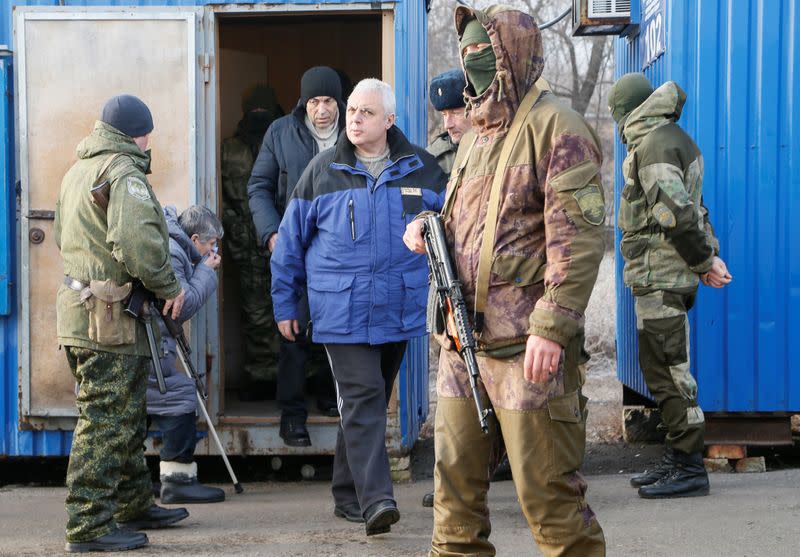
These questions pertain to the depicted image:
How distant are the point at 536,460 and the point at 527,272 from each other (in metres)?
0.59

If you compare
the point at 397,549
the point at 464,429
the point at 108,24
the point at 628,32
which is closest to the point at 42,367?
the point at 108,24

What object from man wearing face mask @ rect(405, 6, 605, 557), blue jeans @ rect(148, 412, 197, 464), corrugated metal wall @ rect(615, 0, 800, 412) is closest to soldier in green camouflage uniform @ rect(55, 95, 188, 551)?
blue jeans @ rect(148, 412, 197, 464)

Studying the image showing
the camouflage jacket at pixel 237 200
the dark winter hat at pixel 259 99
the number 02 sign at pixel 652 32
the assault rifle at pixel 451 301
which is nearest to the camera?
the assault rifle at pixel 451 301

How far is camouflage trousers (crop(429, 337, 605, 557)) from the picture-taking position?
11.2ft

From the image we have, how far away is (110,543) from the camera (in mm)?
4723

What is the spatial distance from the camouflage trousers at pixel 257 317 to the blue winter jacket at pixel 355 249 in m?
2.24

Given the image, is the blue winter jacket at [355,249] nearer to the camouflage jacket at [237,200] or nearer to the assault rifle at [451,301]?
the assault rifle at [451,301]

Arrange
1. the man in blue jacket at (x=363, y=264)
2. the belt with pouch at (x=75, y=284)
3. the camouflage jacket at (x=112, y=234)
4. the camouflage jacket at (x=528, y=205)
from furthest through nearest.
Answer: the man in blue jacket at (x=363, y=264) < the belt with pouch at (x=75, y=284) < the camouflage jacket at (x=112, y=234) < the camouflage jacket at (x=528, y=205)

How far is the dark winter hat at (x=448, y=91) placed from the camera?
5.80 metres

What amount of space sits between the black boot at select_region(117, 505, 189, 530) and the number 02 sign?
376 centimetres

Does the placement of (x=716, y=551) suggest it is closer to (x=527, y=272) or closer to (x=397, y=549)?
(x=397, y=549)

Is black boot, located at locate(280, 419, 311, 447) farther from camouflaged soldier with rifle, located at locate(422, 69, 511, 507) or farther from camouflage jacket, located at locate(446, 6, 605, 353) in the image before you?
camouflage jacket, located at locate(446, 6, 605, 353)

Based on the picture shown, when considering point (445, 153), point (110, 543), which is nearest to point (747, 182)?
point (445, 153)

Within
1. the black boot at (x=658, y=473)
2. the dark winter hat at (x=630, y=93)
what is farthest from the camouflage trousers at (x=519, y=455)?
the dark winter hat at (x=630, y=93)
